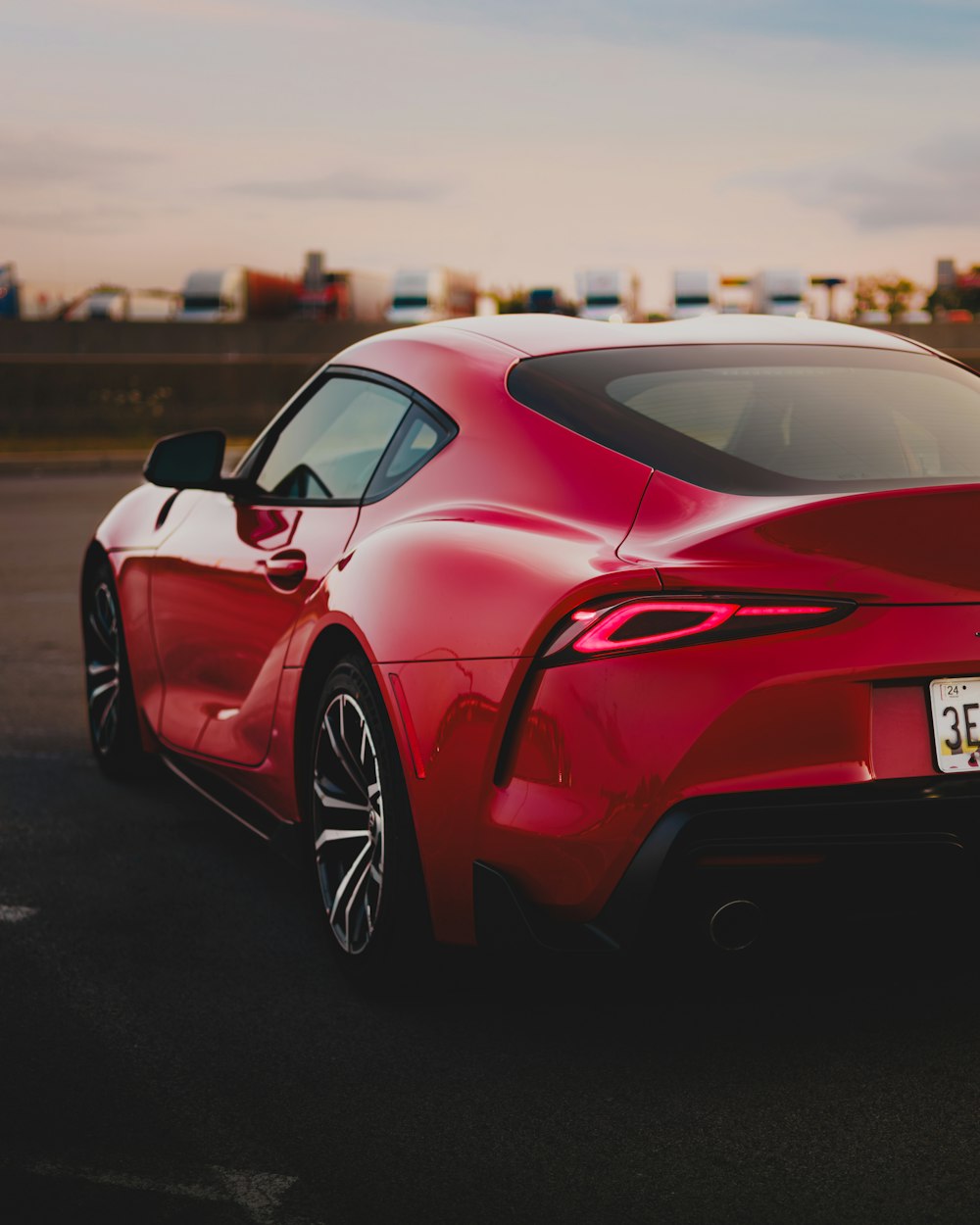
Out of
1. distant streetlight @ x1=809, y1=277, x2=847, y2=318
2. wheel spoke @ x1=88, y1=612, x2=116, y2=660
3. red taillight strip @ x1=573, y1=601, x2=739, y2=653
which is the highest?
distant streetlight @ x1=809, y1=277, x2=847, y2=318

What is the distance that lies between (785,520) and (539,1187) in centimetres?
120

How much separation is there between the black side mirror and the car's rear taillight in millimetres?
2076

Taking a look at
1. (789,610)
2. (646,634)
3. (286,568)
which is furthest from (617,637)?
(286,568)

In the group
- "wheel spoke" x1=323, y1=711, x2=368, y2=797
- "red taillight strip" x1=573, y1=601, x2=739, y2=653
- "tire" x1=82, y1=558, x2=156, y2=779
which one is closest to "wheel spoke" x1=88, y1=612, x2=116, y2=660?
"tire" x1=82, y1=558, x2=156, y2=779

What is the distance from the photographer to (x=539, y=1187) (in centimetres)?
274

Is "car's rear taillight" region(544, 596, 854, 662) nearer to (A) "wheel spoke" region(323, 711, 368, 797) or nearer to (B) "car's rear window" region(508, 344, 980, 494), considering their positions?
(B) "car's rear window" region(508, 344, 980, 494)

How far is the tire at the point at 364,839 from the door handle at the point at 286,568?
1.15 feet

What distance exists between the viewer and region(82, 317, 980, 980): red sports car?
284 cm

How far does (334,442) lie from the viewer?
4430 millimetres

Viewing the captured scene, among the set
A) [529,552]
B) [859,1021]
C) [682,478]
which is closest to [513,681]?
[529,552]

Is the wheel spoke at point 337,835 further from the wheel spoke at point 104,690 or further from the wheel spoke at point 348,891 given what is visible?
the wheel spoke at point 104,690

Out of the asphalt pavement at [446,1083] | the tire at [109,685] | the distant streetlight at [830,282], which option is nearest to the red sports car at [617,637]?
the asphalt pavement at [446,1083]

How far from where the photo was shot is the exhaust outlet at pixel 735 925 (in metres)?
2.90

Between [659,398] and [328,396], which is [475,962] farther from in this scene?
[328,396]
